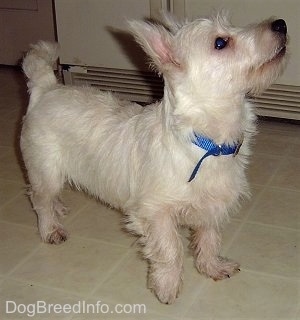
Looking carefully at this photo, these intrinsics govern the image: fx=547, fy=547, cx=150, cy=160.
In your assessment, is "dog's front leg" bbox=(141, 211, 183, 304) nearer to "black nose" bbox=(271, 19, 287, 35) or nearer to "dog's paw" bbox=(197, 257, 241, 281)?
"dog's paw" bbox=(197, 257, 241, 281)

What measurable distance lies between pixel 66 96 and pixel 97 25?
134cm

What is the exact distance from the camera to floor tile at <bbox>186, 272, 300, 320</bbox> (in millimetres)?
1821

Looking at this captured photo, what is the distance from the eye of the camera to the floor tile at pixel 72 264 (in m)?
2.01

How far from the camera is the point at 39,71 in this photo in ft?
7.14

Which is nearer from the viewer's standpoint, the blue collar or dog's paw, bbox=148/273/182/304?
the blue collar

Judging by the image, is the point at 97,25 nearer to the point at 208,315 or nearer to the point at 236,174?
the point at 236,174

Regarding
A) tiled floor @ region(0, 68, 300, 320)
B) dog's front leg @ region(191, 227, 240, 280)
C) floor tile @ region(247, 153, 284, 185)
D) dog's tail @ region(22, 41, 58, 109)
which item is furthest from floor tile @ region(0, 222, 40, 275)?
floor tile @ region(247, 153, 284, 185)

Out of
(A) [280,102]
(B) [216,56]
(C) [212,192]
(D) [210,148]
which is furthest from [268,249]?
(A) [280,102]

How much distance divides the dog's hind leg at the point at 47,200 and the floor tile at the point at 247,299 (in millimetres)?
677

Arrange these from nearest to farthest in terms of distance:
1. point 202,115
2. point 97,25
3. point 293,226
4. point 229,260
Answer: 1. point 202,115
2. point 229,260
3. point 293,226
4. point 97,25

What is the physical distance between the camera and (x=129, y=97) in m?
3.52

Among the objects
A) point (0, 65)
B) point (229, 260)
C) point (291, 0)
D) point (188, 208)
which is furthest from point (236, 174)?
point (0, 65)

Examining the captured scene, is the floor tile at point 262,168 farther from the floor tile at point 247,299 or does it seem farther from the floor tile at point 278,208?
the floor tile at point 247,299

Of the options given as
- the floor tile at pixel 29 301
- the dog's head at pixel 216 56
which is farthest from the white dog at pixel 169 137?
the floor tile at pixel 29 301
